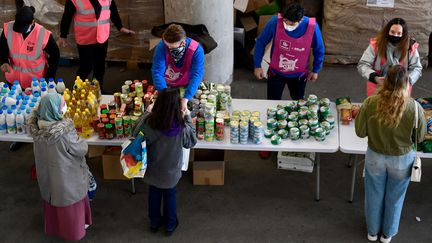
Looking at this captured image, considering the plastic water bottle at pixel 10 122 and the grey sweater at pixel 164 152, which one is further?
the plastic water bottle at pixel 10 122

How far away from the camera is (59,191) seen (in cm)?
392

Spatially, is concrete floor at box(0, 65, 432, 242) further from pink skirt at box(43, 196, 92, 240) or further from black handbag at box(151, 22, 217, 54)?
black handbag at box(151, 22, 217, 54)

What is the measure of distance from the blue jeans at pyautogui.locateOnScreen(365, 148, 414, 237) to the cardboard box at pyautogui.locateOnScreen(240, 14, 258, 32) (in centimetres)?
382

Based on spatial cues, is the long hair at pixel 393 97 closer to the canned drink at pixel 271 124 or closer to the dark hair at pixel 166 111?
the canned drink at pixel 271 124

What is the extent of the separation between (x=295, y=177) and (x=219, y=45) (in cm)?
209

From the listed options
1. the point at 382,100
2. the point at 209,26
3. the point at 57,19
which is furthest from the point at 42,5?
the point at 382,100

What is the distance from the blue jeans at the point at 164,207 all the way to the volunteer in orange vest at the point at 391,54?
1.88 m

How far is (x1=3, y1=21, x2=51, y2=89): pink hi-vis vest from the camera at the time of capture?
16.5 feet

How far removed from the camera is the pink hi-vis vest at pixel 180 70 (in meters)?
4.58

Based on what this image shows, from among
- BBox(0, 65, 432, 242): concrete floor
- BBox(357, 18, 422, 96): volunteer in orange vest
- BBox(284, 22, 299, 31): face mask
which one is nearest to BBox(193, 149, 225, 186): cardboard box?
BBox(0, 65, 432, 242): concrete floor

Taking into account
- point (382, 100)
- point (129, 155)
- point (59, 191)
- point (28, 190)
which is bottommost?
point (28, 190)

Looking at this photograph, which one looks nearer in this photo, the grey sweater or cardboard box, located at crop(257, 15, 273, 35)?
the grey sweater

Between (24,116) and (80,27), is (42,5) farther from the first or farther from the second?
(24,116)

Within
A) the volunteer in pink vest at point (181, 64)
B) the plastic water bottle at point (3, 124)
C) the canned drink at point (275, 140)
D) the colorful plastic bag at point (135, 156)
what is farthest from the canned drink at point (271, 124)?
the plastic water bottle at point (3, 124)
